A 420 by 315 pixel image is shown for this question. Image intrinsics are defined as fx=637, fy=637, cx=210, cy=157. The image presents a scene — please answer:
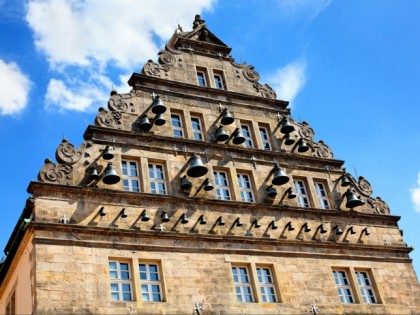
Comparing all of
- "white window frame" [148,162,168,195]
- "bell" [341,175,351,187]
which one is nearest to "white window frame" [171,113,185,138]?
"white window frame" [148,162,168,195]

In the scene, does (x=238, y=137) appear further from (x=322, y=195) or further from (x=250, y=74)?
(x=250, y=74)

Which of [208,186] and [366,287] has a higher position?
[208,186]

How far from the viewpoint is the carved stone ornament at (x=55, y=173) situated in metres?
19.2

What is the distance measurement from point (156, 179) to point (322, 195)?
6979mm

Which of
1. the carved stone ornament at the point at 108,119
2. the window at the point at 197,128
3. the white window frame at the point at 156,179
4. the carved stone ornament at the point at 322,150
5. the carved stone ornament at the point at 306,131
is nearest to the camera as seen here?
the white window frame at the point at 156,179

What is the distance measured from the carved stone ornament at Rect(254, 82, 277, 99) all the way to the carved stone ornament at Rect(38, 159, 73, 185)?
966 cm

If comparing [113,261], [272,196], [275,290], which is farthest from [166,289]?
[272,196]

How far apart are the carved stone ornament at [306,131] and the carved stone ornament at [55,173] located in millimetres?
10331

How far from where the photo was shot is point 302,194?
2406 centimetres

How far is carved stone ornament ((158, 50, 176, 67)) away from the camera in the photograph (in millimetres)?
24809

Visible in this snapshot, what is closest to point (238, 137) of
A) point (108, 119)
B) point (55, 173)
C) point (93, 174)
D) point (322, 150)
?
point (322, 150)

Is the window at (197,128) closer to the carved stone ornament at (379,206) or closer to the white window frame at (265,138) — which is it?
the white window frame at (265,138)

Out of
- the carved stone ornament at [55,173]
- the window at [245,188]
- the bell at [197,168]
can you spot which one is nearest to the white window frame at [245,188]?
the window at [245,188]

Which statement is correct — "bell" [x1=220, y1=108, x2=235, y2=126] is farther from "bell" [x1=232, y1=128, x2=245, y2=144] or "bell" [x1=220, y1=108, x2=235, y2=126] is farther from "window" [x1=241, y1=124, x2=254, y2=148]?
"window" [x1=241, y1=124, x2=254, y2=148]
